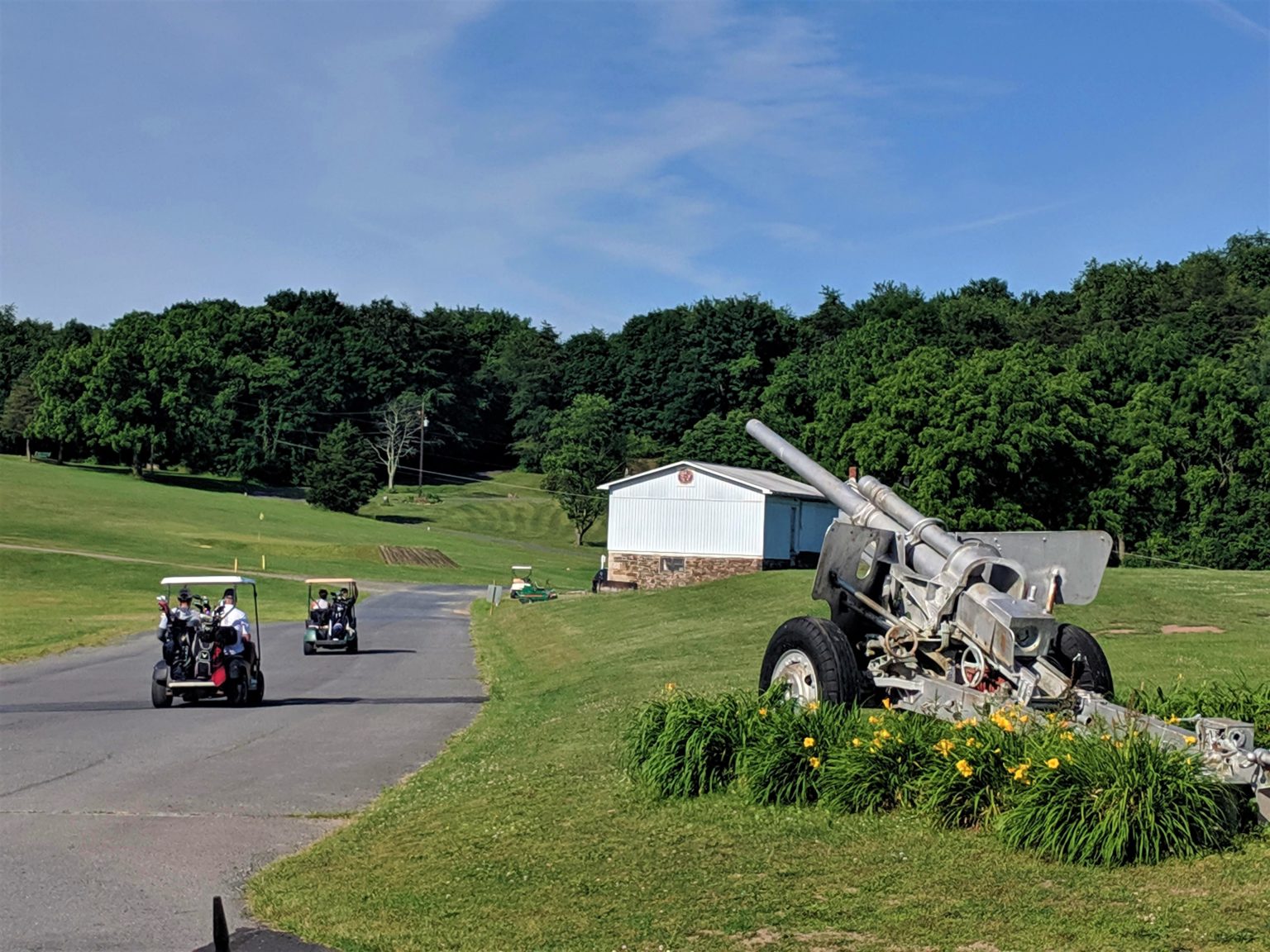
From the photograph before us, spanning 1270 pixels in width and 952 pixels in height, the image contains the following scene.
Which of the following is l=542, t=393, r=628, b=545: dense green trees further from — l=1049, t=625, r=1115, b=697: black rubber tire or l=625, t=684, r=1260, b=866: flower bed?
l=625, t=684, r=1260, b=866: flower bed

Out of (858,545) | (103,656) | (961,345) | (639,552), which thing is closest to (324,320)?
(961,345)

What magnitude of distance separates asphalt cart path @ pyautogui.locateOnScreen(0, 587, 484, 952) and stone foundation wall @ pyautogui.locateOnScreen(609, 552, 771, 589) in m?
31.5

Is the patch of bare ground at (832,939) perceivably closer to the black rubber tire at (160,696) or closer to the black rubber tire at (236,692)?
the black rubber tire at (236,692)

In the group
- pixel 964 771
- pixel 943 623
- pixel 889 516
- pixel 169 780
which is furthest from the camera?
pixel 169 780

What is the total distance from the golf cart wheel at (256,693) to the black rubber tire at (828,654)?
1299cm

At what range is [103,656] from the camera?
31484 mm

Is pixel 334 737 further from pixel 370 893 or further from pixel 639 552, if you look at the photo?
pixel 639 552

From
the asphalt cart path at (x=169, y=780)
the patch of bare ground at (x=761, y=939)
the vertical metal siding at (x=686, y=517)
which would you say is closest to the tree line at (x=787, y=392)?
the vertical metal siding at (x=686, y=517)

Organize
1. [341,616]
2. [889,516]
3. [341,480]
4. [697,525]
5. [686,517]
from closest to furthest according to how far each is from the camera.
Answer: [889,516]
[341,616]
[697,525]
[686,517]
[341,480]

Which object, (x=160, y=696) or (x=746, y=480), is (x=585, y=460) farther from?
(x=160, y=696)

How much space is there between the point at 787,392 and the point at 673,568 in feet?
109

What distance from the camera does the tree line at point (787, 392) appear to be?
2608 inches

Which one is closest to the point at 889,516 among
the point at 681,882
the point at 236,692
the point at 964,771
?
the point at 964,771

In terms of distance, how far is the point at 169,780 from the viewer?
1383 cm
